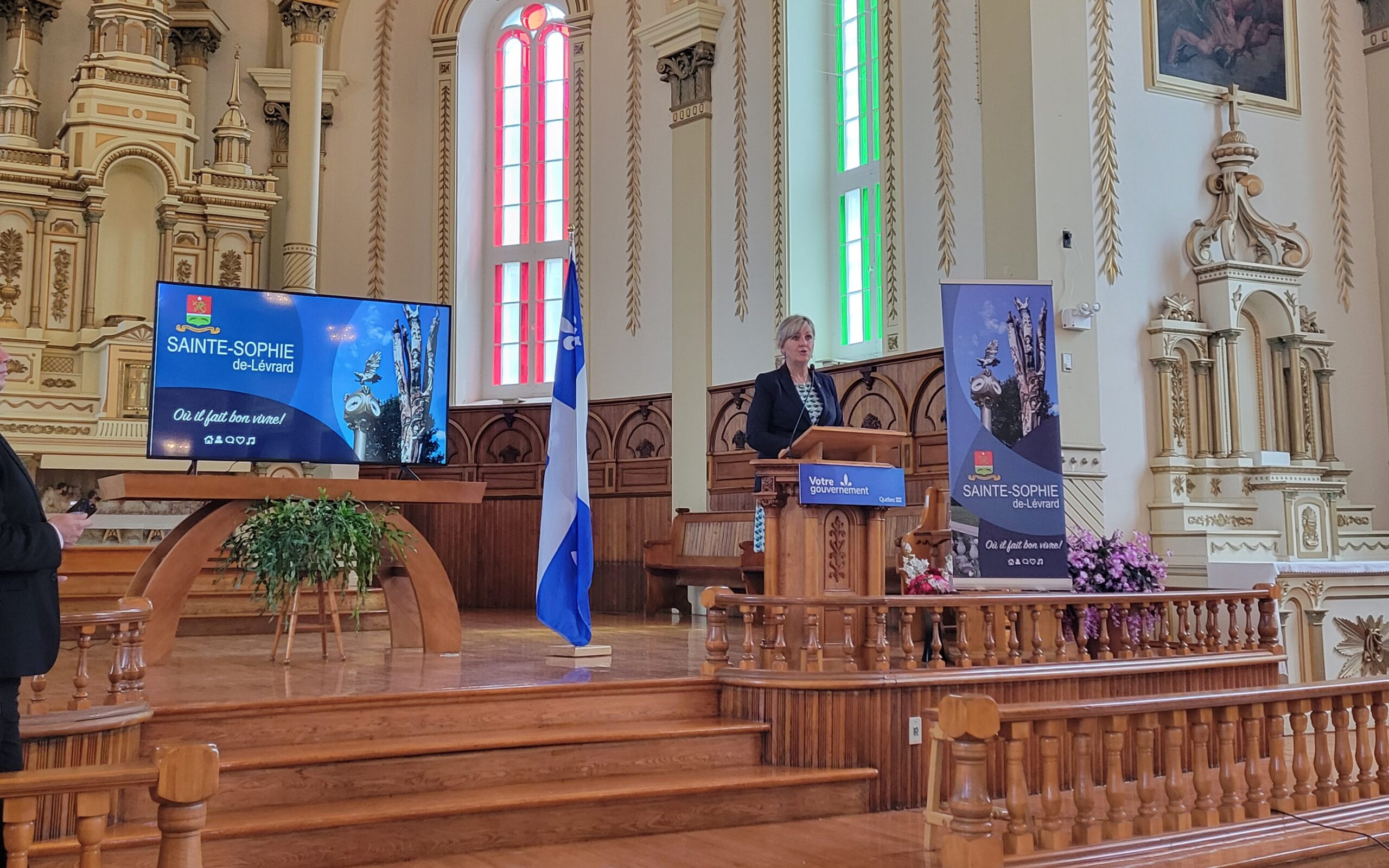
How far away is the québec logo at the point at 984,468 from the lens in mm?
6473

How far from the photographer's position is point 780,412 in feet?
19.1

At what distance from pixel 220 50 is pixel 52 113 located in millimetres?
1740

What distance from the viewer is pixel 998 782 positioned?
18.9 feet

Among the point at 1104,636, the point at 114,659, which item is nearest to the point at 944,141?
the point at 1104,636

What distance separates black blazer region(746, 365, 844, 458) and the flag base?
135 cm

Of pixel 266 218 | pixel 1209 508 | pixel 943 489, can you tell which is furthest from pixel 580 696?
pixel 266 218

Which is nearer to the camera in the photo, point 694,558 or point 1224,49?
point 1224,49

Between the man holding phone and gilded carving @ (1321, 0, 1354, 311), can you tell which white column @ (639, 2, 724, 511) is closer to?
gilded carving @ (1321, 0, 1354, 311)

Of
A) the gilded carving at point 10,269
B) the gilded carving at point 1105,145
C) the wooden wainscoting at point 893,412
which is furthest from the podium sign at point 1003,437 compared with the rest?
the gilded carving at point 10,269

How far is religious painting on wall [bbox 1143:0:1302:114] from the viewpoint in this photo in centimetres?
892

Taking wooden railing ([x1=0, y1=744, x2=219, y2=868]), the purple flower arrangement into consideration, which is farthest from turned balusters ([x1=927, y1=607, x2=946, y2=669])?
wooden railing ([x1=0, y1=744, x2=219, y2=868])

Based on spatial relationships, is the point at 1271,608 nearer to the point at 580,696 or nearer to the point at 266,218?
the point at 580,696

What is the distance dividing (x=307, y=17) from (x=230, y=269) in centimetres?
254

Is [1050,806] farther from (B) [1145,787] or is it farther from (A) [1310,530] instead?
(A) [1310,530]
